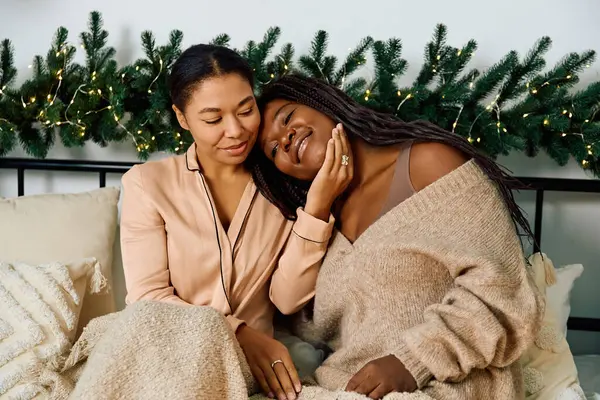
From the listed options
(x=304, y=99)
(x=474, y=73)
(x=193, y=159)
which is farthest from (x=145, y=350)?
(x=474, y=73)

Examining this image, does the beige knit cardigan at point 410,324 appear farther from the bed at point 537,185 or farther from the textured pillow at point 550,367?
the bed at point 537,185

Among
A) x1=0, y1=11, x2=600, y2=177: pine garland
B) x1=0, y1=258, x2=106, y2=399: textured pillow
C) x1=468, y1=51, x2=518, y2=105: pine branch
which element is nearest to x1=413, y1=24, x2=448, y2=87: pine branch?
x1=0, y1=11, x2=600, y2=177: pine garland

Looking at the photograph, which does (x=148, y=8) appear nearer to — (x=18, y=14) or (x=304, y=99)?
(x=18, y=14)

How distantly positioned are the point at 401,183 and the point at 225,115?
398 millimetres

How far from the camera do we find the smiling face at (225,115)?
1471 millimetres

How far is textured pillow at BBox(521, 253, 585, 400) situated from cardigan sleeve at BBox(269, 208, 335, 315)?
555 mm

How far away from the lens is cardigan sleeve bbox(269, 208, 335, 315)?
153 cm

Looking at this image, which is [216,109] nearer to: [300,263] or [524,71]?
[300,263]

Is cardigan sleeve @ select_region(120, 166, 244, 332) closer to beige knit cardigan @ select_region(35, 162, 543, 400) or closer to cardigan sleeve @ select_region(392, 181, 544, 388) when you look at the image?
beige knit cardigan @ select_region(35, 162, 543, 400)

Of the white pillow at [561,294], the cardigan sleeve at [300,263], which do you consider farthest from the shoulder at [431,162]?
the white pillow at [561,294]

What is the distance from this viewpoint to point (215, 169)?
1642 mm

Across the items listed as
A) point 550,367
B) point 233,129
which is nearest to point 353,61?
point 233,129

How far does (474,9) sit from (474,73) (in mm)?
255

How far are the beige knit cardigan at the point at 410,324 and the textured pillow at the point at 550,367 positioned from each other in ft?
0.68
